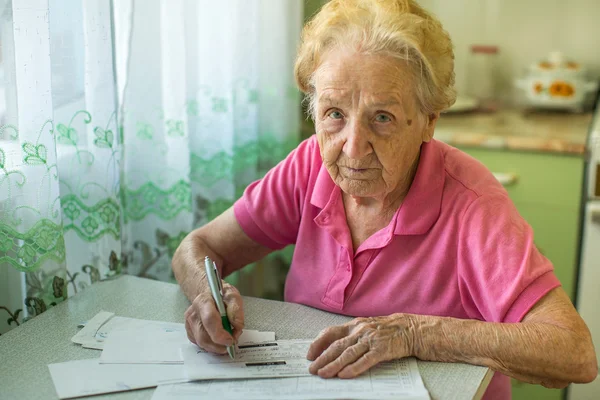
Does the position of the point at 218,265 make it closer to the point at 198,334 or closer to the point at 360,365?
the point at 198,334

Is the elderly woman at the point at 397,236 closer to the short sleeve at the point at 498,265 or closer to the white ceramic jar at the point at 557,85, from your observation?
the short sleeve at the point at 498,265

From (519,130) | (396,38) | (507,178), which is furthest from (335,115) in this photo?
(519,130)

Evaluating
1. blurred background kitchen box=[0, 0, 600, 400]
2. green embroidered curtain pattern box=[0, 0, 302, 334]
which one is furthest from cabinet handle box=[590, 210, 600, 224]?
green embroidered curtain pattern box=[0, 0, 302, 334]

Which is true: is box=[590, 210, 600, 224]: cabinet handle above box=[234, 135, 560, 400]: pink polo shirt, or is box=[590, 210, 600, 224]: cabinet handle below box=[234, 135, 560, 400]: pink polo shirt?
below

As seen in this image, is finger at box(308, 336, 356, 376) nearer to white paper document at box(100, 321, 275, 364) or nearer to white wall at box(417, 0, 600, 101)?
white paper document at box(100, 321, 275, 364)

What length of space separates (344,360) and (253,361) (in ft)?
0.51

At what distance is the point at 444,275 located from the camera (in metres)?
1.41

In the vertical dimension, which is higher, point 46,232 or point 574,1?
point 574,1

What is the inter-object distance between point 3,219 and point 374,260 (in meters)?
0.70

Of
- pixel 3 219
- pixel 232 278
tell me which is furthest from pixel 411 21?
pixel 232 278

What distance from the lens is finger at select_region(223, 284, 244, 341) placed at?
4.08 ft

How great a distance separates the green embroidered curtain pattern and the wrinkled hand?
325 millimetres

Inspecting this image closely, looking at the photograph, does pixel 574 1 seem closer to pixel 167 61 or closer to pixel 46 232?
pixel 167 61

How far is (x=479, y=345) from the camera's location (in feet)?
3.87
